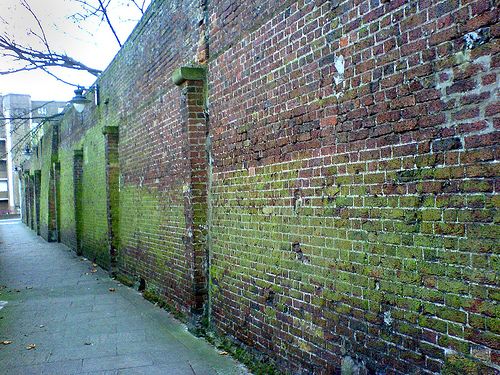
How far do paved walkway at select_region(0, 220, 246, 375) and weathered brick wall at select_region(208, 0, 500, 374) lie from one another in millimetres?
935

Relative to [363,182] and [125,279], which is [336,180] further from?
[125,279]

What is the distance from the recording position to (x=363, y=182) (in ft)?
11.8

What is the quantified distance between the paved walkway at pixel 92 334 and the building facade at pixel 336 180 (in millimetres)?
474

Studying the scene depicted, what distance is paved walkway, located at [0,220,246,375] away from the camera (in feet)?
17.8

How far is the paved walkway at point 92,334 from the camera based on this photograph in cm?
542

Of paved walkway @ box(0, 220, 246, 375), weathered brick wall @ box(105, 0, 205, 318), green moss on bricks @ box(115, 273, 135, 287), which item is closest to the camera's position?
paved walkway @ box(0, 220, 246, 375)

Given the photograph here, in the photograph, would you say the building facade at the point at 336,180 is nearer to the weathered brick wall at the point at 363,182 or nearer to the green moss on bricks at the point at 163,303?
the weathered brick wall at the point at 363,182

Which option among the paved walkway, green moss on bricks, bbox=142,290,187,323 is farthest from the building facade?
the paved walkway

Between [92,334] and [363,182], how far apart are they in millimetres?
4833

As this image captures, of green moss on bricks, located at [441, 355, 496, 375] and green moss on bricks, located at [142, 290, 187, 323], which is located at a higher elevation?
green moss on bricks, located at [441, 355, 496, 375]

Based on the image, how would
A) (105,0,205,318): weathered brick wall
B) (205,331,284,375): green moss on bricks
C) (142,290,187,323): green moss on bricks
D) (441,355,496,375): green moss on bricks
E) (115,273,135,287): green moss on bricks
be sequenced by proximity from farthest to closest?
(115,273,135,287): green moss on bricks < (142,290,187,323): green moss on bricks < (105,0,205,318): weathered brick wall < (205,331,284,375): green moss on bricks < (441,355,496,375): green moss on bricks

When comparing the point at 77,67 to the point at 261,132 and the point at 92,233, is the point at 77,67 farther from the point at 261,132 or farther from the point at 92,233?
the point at 261,132

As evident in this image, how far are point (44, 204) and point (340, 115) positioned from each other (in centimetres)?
2571

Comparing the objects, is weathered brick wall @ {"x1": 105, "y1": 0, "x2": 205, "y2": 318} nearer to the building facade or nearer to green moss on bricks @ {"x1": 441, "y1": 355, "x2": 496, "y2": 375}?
the building facade
